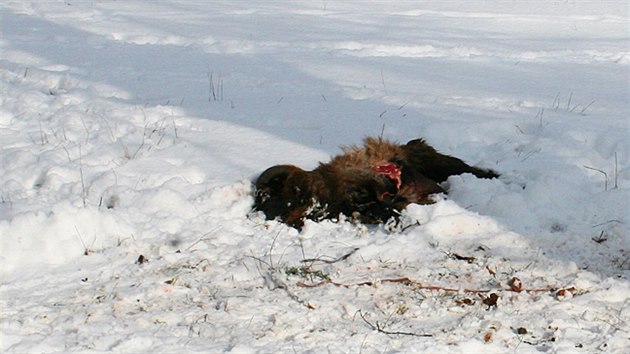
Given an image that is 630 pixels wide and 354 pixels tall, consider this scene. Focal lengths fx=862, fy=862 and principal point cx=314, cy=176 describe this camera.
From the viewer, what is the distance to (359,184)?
4895mm

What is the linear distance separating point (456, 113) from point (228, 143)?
1.78 m

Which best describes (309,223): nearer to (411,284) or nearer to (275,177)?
(275,177)

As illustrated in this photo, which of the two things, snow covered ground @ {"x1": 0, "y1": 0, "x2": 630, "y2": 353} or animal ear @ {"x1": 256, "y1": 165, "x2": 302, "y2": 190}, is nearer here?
snow covered ground @ {"x1": 0, "y1": 0, "x2": 630, "y2": 353}

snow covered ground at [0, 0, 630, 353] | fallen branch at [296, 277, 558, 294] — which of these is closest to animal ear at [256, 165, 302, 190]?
snow covered ground at [0, 0, 630, 353]

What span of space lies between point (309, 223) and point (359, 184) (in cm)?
41

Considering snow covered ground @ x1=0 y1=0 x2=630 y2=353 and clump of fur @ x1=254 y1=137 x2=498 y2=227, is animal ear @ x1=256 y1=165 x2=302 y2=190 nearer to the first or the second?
clump of fur @ x1=254 y1=137 x2=498 y2=227

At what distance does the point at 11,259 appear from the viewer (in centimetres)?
423

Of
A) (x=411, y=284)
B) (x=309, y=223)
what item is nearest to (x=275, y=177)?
(x=309, y=223)

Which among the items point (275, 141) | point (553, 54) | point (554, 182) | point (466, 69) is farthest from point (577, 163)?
point (553, 54)

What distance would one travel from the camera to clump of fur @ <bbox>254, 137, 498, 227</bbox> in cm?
479

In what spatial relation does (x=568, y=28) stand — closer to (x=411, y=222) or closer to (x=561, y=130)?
(x=561, y=130)

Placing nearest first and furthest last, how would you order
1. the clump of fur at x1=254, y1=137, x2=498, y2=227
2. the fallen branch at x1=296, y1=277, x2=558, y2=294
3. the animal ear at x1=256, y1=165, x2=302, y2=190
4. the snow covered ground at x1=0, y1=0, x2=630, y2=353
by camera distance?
the snow covered ground at x1=0, y1=0, x2=630, y2=353, the fallen branch at x1=296, y1=277, x2=558, y2=294, the clump of fur at x1=254, y1=137, x2=498, y2=227, the animal ear at x1=256, y1=165, x2=302, y2=190

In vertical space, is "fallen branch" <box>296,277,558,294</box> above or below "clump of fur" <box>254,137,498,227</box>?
below

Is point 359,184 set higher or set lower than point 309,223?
higher
